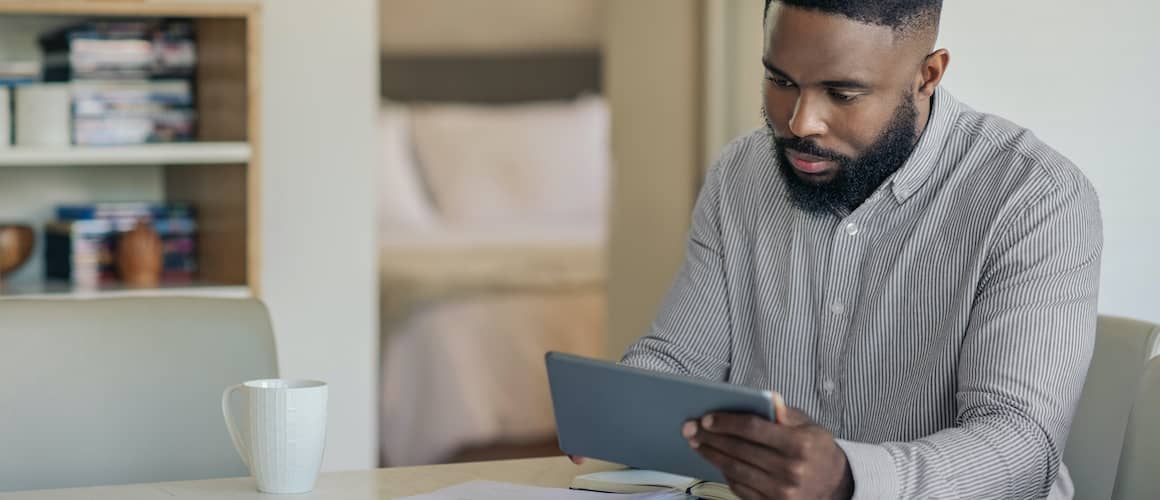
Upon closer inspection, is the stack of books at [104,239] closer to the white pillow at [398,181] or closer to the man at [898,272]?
the man at [898,272]

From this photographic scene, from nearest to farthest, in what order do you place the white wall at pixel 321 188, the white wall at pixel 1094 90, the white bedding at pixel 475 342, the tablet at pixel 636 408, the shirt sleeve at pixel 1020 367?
1. the tablet at pixel 636 408
2. the shirt sleeve at pixel 1020 367
3. the white wall at pixel 1094 90
4. the white wall at pixel 321 188
5. the white bedding at pixel 475 342

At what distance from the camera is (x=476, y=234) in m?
4.82

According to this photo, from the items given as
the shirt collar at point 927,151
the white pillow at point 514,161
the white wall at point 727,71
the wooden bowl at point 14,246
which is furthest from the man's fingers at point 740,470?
the white pillow at point 514,161

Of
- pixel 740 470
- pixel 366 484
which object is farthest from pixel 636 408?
pixel 366 484

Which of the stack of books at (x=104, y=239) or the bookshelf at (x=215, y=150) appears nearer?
the bookshelf at (x=215, y=150)

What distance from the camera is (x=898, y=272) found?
4.79 ft

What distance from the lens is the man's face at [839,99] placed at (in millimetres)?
1394

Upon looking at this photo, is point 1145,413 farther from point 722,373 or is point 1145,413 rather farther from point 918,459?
point 722,373

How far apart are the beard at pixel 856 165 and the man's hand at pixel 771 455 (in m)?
0.38

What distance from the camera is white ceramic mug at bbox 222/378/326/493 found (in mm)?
1236

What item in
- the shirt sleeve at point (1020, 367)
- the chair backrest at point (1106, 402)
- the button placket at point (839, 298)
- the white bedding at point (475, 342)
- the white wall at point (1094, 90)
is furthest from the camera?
the white bedding at point (475, 342)

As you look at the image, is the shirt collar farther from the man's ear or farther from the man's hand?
the man's hand

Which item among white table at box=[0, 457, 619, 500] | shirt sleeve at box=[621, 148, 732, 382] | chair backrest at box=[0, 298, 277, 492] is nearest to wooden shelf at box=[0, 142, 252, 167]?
chair backrest at box=[0, 298, 277, 492]

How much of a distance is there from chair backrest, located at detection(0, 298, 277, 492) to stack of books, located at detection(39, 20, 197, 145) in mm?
885
